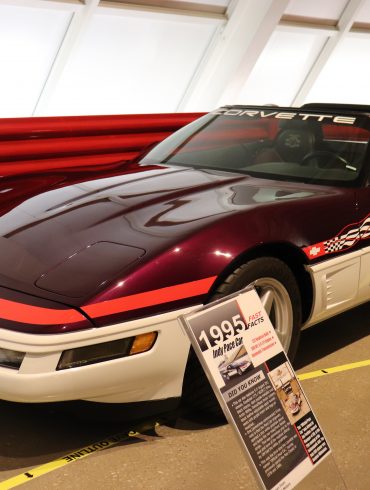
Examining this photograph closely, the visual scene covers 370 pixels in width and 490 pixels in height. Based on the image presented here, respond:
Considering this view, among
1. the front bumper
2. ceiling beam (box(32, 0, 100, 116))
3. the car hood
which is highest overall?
ceiling beam (box(32, 0, 100, 116))

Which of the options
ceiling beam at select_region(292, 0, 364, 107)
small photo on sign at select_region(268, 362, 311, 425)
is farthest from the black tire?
ceiling beam at select_region(292, 0, 364, 107)

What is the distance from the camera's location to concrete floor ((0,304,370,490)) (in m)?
2.59

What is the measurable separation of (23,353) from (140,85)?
9121mm

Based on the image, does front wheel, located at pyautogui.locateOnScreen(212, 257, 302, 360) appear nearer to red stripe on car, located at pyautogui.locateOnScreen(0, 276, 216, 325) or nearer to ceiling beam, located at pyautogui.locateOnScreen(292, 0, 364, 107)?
red stripe on car, located at pyautogui.locateOnScreen(0, 276, 216, 325)

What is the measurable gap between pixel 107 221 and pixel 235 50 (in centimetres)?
812

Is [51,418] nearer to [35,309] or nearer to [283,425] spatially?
[35,309]

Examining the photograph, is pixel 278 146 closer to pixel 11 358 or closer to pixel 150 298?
pixel 150 298

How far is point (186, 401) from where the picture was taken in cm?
290

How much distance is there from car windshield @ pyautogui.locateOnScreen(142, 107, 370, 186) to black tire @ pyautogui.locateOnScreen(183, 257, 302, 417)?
77cm

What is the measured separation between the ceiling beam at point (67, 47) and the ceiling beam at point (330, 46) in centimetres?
369

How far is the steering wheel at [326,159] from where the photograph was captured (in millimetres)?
3807

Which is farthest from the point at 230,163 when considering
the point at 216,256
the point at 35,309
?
the point at 35,309

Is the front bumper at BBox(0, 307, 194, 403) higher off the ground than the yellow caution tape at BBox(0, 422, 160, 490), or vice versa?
the front bumper at BBox(0, 307, 194, 403)

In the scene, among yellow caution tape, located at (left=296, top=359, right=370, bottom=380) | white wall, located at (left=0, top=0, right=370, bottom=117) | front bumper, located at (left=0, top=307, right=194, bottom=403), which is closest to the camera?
front bumper, located at (left=0, top=307, right=194, bottom=403)
